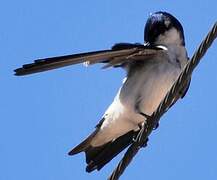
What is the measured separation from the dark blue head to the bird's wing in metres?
0.53

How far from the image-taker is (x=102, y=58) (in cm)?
436

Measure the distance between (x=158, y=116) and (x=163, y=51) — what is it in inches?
59.2

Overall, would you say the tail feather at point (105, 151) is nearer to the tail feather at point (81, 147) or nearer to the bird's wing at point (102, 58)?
the tail feather at point (81, 147)

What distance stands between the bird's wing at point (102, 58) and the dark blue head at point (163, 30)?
0.53 meters

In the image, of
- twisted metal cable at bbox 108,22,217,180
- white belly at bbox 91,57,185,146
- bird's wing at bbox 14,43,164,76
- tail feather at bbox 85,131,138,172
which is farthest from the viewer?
white belly at bbox 91,57,185,146

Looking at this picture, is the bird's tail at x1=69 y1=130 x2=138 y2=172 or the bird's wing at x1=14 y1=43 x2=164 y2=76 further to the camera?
the bird's tail at x1=69 y1=130 x2=138 y2=172

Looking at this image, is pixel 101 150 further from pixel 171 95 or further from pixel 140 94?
pixel 171 95

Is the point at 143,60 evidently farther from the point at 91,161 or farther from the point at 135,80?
the point at 91,161

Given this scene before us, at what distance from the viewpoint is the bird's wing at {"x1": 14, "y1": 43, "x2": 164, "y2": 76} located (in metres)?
3.88

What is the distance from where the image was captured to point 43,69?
153 inches

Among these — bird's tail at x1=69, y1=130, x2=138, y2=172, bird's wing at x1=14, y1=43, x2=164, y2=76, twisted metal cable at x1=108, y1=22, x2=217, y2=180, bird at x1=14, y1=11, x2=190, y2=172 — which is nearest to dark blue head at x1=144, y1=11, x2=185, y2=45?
bird at x1=14, y1=11, x2=190, y2=172

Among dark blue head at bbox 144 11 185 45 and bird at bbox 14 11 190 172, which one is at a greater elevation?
dark blue head at bbox 144 11 185 45

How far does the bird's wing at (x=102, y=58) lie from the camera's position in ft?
12.7

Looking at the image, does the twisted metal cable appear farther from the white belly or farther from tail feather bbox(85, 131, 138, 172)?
the white belly
